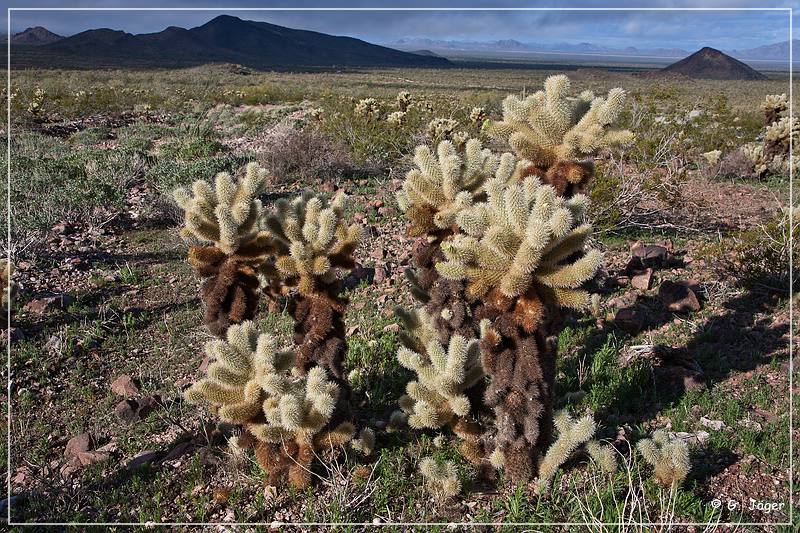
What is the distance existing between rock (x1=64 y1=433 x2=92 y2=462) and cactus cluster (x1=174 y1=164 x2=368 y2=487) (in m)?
1.04

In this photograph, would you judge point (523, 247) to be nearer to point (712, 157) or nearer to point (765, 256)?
point (765, 256)

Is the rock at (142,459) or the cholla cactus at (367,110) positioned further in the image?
the cholla cactus at (367,110)

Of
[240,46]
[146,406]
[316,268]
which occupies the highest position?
[240,46]

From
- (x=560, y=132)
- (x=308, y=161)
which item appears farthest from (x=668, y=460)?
(x=308, y=161)

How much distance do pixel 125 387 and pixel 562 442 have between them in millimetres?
3252

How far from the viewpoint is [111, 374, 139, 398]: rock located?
4559 millimetres

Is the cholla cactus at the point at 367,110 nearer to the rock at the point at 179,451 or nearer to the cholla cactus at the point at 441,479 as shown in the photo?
the rock at the point at 179,451

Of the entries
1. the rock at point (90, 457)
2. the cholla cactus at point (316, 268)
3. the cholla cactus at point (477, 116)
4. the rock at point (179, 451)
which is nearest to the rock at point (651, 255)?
the cholla cactus at point (316, 268)

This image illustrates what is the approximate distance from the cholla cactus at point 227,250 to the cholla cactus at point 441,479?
53.6 inches

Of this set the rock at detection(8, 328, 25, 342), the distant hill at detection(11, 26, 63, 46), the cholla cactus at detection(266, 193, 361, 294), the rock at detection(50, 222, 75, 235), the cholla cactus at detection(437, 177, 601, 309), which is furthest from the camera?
the distant hill at detection(11, 26, 63, 46)

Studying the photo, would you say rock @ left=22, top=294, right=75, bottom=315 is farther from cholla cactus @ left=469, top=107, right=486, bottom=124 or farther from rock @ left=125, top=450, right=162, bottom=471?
cholla cactus @ left=469, top=107, right=486, bottom=124

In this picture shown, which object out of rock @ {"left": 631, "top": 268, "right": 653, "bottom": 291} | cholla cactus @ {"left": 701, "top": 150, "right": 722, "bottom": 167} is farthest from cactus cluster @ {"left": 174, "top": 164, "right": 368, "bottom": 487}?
cholla cactus @ {"left": 701, "top": 150, "right": 722, "bottom": 167}

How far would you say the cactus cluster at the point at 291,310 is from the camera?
3164mm

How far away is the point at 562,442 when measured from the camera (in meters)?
3.16
